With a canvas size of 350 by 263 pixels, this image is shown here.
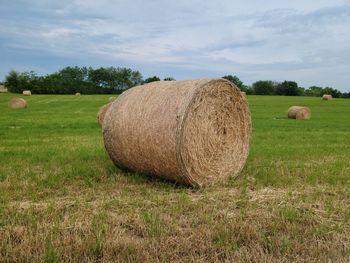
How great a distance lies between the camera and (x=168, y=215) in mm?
5059

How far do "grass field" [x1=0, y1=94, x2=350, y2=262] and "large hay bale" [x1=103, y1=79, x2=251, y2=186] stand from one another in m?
0.30

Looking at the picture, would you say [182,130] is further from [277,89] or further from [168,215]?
[277,89]

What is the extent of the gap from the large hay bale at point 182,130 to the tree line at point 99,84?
185 feet

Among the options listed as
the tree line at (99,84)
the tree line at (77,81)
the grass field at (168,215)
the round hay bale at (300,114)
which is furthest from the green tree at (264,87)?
the grass field at (168,215)

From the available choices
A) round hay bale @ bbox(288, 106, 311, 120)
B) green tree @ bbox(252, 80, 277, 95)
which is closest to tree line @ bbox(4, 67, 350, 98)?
green tree @ bbox(252, 80, 277, 95)

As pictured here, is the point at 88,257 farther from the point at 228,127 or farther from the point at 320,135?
the point at 320,135

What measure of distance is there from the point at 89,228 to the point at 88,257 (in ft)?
2.12

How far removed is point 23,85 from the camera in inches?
3009

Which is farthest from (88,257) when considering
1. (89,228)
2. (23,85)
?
(23,85)

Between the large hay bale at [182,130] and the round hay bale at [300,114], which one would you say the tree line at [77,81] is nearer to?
the round hay bale at [300,114]

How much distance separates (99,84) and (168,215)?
90.8 m

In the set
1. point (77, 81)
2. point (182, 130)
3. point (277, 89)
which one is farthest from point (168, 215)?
point (77, 81)

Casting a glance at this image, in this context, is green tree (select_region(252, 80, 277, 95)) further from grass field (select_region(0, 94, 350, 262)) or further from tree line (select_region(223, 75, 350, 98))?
grass field (select_region(0, 94, 350, 262))

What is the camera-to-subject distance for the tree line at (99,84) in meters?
76.8
